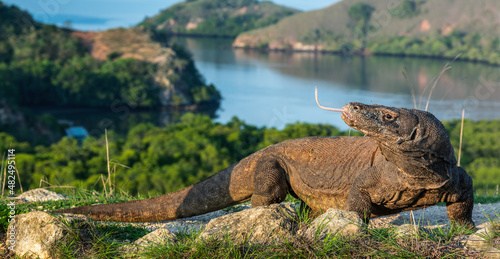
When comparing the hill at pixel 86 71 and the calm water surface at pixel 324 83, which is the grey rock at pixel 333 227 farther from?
the hill at pixel 86 71

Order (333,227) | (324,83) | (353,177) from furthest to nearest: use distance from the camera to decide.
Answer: (324,83) < (353,177) < (333,227)

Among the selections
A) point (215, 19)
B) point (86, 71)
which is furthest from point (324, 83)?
point (215, 19)

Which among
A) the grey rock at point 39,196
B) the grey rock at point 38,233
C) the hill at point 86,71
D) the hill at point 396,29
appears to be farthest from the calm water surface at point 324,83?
the grey rock at point 38,233

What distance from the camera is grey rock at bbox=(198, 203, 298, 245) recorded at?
4.00 m

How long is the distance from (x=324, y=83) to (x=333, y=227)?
7083 cm

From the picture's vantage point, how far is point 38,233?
168 inches

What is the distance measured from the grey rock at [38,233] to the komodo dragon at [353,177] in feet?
2.81

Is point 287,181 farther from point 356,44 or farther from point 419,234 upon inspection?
point 356,44

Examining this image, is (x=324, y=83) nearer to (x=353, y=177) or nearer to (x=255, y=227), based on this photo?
(x=353, y=177)

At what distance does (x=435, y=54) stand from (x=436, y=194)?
95.5 m

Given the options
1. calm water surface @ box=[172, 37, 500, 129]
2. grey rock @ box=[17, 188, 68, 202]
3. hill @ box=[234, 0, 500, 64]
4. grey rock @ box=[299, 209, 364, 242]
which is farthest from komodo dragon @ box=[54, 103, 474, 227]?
hill @ box=[234, 0, 500, 64]

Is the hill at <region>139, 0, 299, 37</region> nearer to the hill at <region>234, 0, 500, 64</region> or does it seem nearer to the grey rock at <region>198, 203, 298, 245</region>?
the hill at <region>234, 0, 500, 64</region>

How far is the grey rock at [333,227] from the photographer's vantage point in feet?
12.7

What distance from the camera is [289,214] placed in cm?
437
